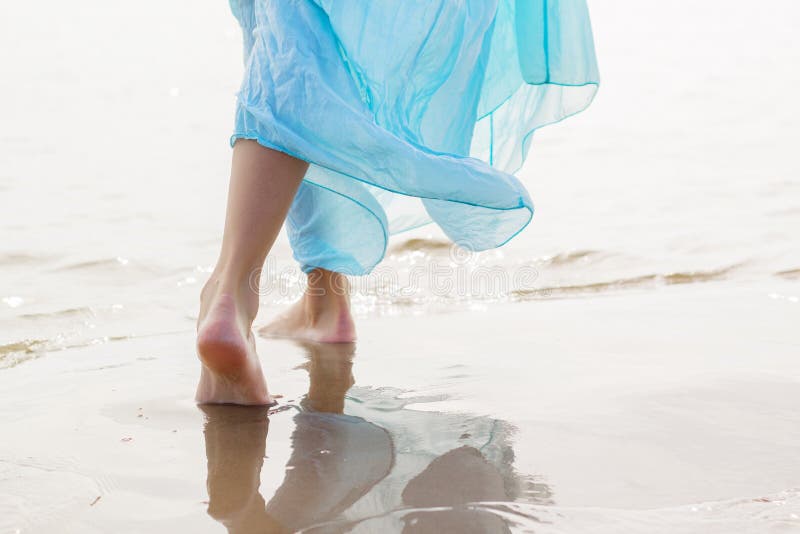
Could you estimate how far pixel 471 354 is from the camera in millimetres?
1939

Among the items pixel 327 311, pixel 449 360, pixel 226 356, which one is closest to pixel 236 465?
pixel 226 356

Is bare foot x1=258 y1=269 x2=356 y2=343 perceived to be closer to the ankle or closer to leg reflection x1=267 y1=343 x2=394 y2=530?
leg reflection x1=267 y1=343 x2=394 y2=530

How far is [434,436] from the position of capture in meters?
1.41

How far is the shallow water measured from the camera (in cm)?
117

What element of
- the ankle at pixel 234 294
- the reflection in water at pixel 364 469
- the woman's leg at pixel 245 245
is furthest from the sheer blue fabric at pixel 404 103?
the reflection in water at pixel 364 469

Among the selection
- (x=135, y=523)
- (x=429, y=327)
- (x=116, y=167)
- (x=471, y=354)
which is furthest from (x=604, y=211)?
(x=135, y=523)

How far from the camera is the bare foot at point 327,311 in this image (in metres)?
2.09

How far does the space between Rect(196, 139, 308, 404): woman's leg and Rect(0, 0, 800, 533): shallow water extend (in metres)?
0.08

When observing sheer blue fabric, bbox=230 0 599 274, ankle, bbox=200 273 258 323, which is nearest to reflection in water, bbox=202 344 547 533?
ankle, bbox=200 273 258 323

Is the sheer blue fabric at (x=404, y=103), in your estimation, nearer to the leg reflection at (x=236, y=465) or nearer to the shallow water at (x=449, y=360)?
the shallow water at (x=449, y=360)

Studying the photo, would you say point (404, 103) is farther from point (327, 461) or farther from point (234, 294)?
point (327, 461)

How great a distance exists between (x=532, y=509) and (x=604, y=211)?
295 centimetres

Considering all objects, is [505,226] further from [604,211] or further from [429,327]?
[604,211]

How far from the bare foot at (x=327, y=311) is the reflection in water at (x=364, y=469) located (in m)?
0.44
